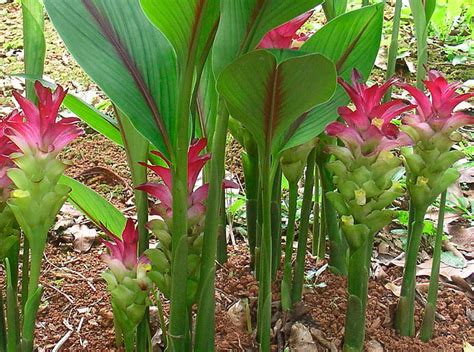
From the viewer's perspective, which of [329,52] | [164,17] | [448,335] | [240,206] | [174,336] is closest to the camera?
[164,17]

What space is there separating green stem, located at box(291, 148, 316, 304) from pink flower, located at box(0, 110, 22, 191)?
1.75 ft

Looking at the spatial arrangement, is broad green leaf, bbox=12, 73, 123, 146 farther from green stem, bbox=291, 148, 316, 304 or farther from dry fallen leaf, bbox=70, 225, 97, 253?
dry fallen leaf, bbox=70, 225, 97, 253

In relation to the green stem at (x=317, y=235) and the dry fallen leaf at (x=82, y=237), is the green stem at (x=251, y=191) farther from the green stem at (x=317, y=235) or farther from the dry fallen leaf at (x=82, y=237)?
the dry fallen leaf at (x=82, y=237)

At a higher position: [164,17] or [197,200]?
[164,17]

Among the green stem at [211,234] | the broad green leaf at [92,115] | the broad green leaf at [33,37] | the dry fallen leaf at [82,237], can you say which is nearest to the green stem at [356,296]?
the green stem at [211,234]

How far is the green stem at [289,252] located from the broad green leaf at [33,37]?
50 cm

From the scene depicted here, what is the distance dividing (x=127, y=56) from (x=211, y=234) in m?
0.29

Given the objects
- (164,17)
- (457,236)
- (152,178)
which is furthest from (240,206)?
(164,17)

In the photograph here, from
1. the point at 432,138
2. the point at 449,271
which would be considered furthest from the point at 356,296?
the point at 449,271

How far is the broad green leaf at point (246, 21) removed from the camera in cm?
83

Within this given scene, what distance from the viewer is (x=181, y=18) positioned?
33.0 inches

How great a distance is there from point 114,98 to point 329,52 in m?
0.38

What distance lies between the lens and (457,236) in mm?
1882

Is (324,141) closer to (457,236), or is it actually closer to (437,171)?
(437,171)
